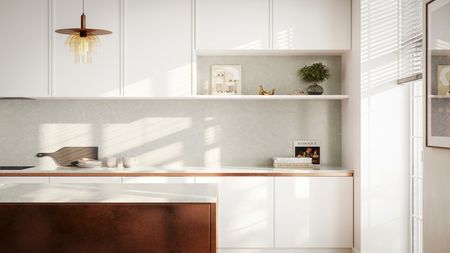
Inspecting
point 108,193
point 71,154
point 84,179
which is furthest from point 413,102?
point 71,154

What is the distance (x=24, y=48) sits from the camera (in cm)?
445

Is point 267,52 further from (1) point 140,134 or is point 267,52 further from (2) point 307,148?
(1) point 140,134

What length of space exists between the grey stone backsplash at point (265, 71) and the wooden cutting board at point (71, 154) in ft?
4.16

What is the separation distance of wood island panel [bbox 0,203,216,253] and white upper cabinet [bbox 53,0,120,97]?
6.79 ft

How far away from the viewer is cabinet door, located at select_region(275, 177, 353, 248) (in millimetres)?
4332

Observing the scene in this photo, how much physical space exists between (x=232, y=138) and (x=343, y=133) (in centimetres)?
113

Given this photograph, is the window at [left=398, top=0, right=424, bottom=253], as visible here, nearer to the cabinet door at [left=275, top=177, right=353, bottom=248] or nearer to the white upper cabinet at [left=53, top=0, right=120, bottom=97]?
the cabinet door at [left=275, top=177, right=353, bottom=248]

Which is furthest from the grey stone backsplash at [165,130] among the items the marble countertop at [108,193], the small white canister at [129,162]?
the marble countertop at [108,193]

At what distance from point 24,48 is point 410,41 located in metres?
3.48

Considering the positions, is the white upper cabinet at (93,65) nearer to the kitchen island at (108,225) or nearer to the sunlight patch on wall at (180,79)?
the sunlight patch on wall at (180,79)

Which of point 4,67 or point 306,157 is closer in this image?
point 4,67

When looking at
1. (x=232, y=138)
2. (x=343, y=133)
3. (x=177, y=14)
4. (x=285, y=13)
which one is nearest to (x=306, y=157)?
(x=343, y=133)

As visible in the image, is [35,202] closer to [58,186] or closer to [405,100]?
[58,186]

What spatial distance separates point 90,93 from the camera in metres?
4.45
